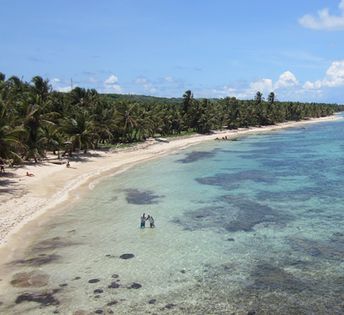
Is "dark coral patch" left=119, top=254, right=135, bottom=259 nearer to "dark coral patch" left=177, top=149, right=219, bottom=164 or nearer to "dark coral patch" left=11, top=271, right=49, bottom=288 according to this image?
"dark coral patch" left=11, top=271, right=49, bottom=288

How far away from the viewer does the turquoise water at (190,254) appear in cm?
1697

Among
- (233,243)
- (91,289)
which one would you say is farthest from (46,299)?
(233,243)

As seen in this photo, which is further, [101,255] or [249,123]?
[249,123]

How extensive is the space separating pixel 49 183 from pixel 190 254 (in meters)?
19.8

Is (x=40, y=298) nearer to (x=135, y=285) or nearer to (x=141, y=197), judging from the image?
(x=135, y=285)

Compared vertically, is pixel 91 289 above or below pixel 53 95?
below

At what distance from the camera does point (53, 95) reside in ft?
191

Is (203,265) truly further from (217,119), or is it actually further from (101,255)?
(217,119)

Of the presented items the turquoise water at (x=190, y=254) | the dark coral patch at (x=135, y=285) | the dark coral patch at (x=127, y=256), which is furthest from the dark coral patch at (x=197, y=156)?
the dark coral patch at (x=135, y=285)

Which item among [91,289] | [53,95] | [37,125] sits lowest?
[91,289]

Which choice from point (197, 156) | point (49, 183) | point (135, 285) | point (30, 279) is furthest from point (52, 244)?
point (197, 156)

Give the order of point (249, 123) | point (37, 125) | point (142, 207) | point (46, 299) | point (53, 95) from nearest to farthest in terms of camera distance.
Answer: point (46, 299) < point (142, 207) < point (37, 125) < point (53, 95) < point (249, 123)

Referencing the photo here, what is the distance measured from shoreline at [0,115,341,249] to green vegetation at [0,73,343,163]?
2.14m

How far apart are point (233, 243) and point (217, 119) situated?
8674cm
